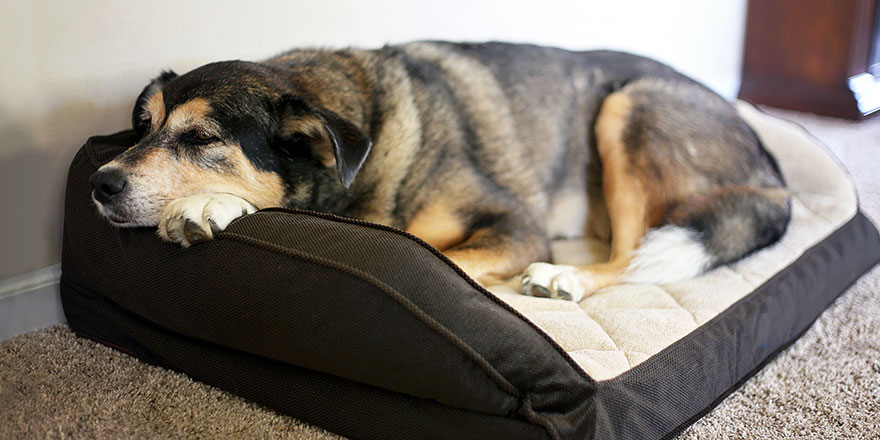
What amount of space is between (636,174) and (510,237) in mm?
536

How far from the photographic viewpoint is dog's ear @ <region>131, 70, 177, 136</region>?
2.00 metres

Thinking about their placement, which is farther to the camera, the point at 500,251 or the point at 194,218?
the point at 500,251

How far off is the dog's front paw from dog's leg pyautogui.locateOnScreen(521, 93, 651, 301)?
2.78 feet

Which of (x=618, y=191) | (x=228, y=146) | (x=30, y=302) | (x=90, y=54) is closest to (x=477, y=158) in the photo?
(x=618, y=191)

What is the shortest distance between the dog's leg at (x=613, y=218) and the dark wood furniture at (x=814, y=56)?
2.43 meters

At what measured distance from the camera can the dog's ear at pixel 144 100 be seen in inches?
78.7

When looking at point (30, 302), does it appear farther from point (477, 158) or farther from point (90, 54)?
point (477, 158)

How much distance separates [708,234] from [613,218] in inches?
13.0

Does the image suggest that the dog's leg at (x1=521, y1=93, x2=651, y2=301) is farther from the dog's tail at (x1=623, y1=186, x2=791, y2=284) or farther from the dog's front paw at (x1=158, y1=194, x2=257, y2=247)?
the dog's front paw at (x1=158, y1=194, x2=257, y2=247)

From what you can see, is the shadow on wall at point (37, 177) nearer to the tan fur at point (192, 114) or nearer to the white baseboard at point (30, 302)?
the white baseboard at point (30, 302)

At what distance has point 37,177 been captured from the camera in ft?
7.03

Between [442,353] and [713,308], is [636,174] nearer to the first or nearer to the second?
[713,308]

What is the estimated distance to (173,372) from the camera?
6.12ft

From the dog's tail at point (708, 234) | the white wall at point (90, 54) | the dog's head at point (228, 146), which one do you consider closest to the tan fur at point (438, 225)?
the dog's head at point (228, 146)
